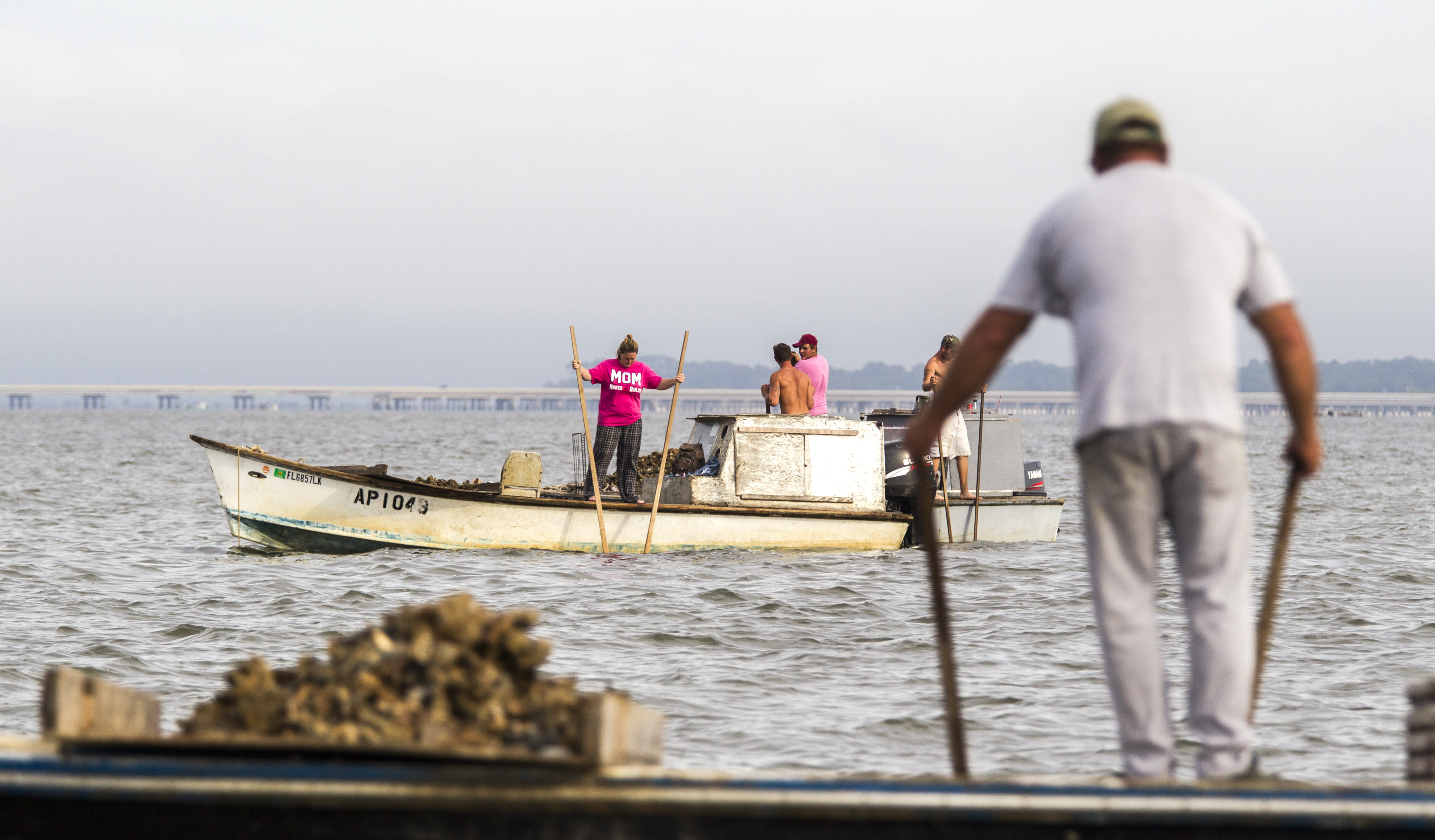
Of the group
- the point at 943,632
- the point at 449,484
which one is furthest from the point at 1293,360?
the point at 449,484

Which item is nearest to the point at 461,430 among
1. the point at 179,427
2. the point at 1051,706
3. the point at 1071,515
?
the point at 179,427

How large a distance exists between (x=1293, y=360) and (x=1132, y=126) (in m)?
0.76

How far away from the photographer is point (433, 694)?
3650mm

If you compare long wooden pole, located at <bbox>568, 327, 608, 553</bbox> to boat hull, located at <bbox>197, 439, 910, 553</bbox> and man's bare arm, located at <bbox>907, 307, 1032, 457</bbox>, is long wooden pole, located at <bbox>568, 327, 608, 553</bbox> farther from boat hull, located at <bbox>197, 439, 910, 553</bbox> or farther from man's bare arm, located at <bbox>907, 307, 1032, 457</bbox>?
man's bare arm, located at <bbox>907, 307, 1032, 457</bbox>

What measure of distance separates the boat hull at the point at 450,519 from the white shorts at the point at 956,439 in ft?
4.15

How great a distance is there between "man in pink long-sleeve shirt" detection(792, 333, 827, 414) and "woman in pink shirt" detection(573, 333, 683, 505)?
1900 mm

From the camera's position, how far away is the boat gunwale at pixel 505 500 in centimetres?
1488

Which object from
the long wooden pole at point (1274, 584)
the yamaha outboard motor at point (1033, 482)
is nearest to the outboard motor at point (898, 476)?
the yamaha outboard motor at point (1033, 482)

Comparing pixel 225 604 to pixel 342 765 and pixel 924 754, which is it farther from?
pixel 342 765

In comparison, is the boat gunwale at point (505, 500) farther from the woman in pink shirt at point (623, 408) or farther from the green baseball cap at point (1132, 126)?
the green baseball cap at point (1132, 126)

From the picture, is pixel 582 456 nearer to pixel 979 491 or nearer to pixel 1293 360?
pixel 979 491

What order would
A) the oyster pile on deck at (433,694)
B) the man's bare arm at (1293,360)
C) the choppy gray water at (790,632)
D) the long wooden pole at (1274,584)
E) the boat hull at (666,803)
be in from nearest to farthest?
the boat hull at (666,803) → the oyster pile on deck at (433,694) → the man's bare arm at (1293,360) → the long wooden pole at (1274,584) → the choppy gray water at (790,632)

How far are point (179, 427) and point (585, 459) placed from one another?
11902cm

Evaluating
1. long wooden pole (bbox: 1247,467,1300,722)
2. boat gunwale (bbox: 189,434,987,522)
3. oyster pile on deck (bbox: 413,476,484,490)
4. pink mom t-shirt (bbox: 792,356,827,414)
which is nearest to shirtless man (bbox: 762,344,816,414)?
pink mom t-shirt (bbox: 792,356,827,414)
